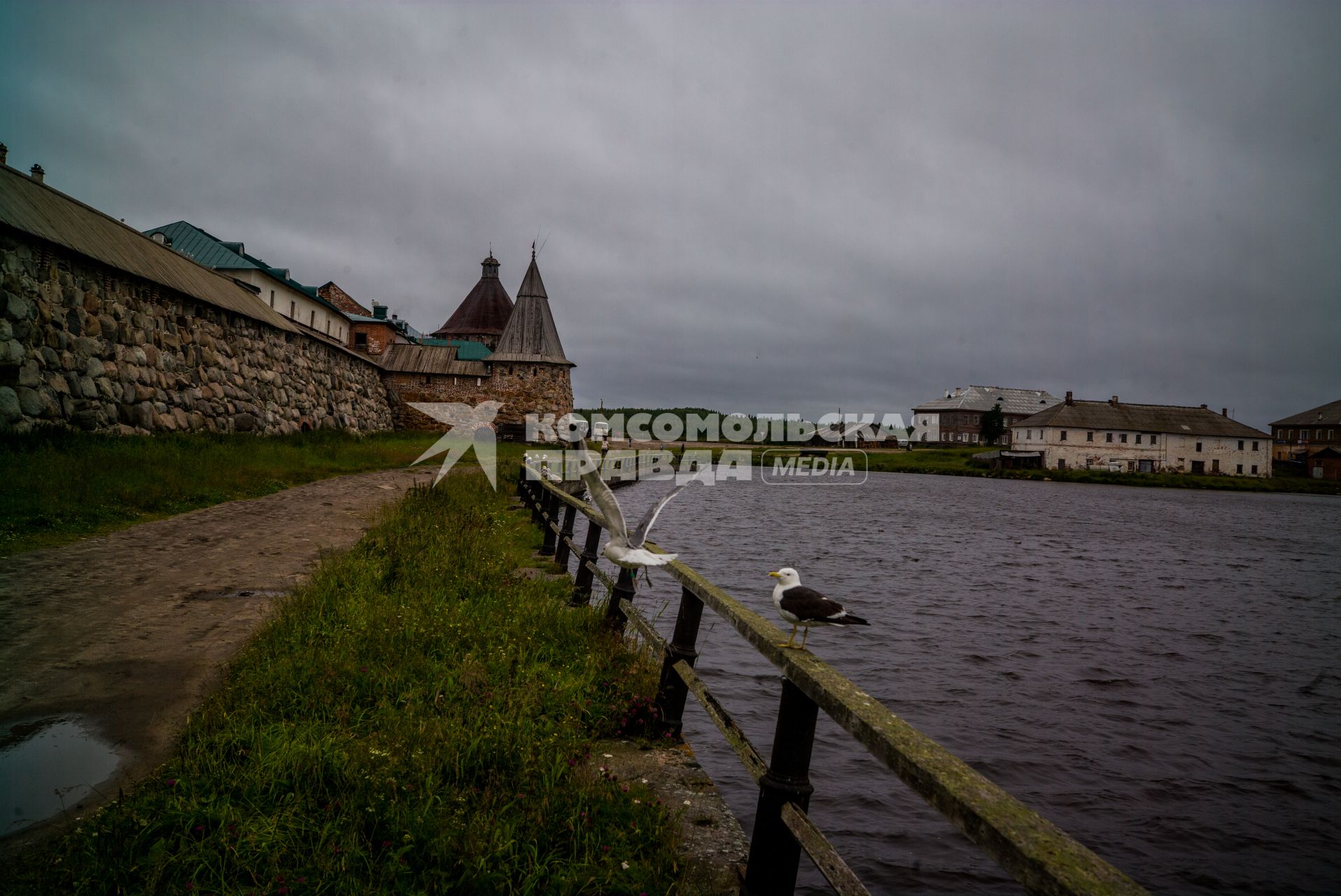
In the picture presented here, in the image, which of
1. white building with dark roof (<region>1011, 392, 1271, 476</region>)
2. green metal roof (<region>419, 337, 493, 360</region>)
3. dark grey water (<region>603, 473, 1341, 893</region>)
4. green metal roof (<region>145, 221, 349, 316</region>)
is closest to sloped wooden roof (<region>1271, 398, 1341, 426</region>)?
white building with dark roof (<region>1011, 392, 1271, 476</region>)

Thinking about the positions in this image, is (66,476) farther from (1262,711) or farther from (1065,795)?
(1262,711)

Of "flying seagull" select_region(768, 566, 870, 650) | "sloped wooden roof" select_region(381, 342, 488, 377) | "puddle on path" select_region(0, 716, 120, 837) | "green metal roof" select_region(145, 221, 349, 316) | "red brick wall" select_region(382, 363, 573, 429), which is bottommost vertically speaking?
"puddle on path" select_region(0, 716, 120, 837)

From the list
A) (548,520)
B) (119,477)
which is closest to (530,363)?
(119,477)

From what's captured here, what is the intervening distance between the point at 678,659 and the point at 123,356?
19185mm

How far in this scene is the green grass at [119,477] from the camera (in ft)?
35.8

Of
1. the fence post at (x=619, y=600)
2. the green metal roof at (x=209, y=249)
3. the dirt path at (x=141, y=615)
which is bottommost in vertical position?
the dirt path at (x=141, y=615)

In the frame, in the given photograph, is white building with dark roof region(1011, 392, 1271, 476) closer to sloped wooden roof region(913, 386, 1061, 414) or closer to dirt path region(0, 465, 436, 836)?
sloped wooden roof region(913, 386, 1061, 414)

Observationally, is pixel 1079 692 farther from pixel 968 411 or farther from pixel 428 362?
pixel 968 411

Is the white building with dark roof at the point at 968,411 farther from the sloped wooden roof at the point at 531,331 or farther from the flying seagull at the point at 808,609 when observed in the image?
the flying seagull at the point at 808,609

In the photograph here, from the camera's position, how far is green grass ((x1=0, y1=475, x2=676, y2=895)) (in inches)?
135

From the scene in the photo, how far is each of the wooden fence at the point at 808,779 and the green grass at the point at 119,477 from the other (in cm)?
915

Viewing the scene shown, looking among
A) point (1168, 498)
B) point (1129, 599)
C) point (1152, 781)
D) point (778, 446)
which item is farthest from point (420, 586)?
point (778, 446)

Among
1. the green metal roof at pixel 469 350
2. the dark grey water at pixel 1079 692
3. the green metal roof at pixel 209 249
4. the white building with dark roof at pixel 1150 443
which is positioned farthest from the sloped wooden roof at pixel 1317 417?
the green metal roof at pixel 209 249

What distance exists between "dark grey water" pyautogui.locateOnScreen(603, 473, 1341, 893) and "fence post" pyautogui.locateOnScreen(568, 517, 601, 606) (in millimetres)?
1797
